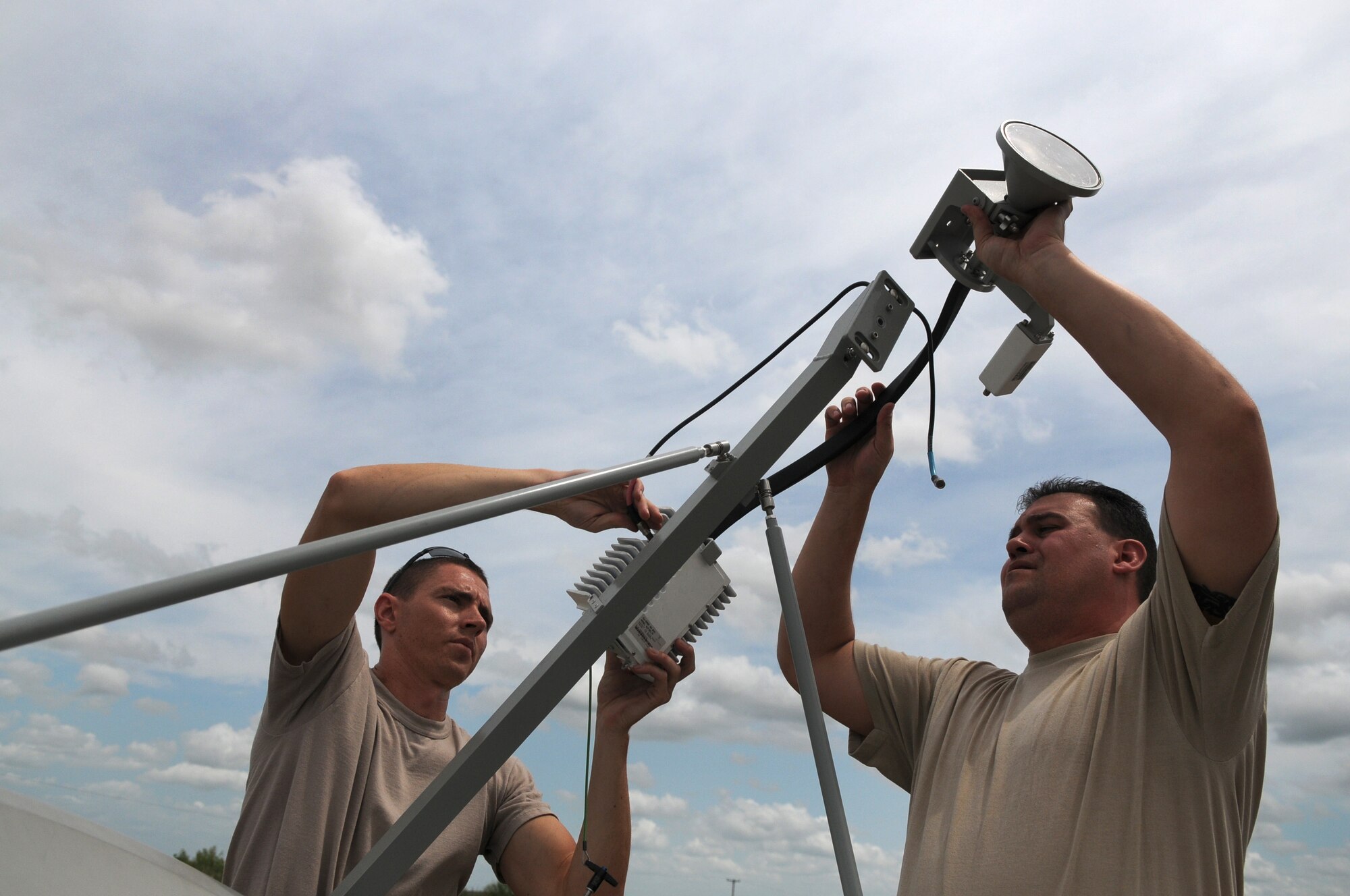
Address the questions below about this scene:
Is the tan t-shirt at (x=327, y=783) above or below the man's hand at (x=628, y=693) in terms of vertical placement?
below

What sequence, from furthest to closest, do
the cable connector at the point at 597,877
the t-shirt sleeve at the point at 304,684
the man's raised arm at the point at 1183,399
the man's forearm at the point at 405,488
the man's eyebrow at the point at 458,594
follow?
the man's eyebrow at the point at 458,594 < the cable connector at the point at 597,877 < the t-shirt sleeve at the point at 304,684 < the man's forearm at the point at 405,488 < the man's raised arm at the point at 1183,399

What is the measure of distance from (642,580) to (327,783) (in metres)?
0.92

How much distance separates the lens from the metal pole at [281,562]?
1.04 meters

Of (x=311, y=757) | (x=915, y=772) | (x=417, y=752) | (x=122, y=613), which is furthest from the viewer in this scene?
(x=915, y=772)

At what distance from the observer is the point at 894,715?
2.69 metres

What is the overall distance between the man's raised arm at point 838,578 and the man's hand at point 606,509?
2.83 ft

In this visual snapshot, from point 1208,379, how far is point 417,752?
1956 millimetres

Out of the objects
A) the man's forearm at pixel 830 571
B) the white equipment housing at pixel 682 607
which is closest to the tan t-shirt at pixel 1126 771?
the man's forearm at pixel 830 571

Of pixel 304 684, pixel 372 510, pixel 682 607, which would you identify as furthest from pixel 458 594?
pixel 682 607

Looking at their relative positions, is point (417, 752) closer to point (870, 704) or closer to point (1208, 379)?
point (870, 704)

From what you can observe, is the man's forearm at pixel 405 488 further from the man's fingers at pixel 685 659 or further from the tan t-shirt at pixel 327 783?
the man's fingers at pixel 685 659

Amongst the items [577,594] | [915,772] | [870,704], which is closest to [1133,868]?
[915,772]

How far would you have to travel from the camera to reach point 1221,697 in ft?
6.14

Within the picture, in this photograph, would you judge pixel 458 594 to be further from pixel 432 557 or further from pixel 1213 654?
pixel 1213 654
